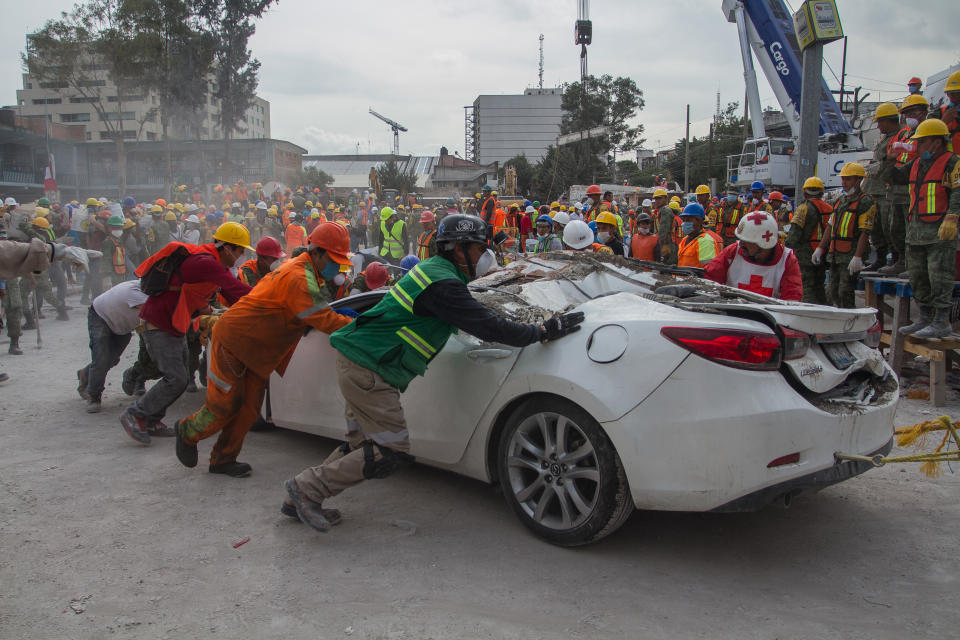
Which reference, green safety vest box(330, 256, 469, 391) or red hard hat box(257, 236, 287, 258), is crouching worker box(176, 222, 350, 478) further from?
red hard hat box(257, 236, 287, 258)

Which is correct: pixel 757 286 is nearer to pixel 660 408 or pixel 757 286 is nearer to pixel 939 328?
pixel 939 328

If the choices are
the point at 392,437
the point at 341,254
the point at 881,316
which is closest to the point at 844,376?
the point at 392,437

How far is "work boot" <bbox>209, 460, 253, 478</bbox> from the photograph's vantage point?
4.53 metres

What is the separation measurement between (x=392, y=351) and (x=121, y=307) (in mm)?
3693

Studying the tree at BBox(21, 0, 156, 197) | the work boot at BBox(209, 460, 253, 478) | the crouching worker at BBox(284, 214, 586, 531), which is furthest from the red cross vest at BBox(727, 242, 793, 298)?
the tree at BBox(21, 0, 156, 197)

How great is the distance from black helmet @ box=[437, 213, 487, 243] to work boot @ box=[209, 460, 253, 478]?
222 centimetres

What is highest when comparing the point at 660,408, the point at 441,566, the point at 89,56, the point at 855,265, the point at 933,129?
the point at 89,56

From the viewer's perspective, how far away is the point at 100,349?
20.1ft

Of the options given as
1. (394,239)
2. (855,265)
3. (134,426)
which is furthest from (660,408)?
(394,239)

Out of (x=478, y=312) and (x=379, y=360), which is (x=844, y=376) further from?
(x=379, y=360)

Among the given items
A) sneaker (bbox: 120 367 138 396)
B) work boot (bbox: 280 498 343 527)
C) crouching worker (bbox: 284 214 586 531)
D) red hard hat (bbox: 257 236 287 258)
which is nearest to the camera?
crouching worker (bbox: 284 214 586 531)

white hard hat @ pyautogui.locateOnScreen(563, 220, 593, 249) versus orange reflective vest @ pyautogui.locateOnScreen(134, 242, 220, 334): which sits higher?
white hard hat @ pyautogui.locateOnScreen(563, 220, 593, 249)

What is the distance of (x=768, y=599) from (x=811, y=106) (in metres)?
7.60

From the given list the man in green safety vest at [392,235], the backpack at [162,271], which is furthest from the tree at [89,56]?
the backpack at [162,271]
